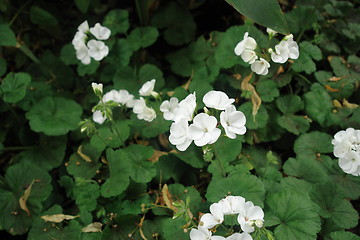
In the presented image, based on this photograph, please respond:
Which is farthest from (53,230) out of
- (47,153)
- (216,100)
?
(216,100)

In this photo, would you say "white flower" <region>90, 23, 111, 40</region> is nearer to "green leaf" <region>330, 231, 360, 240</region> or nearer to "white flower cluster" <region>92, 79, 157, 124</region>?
"white flower cluster" <region>92, 79, 157, 124</region>

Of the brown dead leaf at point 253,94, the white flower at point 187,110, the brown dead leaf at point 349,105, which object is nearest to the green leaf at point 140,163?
the white flower at point 187,110

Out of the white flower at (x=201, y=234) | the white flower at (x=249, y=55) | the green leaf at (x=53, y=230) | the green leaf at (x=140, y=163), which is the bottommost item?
the green leaf at (x=53, y=230)

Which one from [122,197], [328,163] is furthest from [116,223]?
[328,163]

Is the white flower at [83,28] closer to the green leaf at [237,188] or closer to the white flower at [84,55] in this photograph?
the white flower at [84,55]

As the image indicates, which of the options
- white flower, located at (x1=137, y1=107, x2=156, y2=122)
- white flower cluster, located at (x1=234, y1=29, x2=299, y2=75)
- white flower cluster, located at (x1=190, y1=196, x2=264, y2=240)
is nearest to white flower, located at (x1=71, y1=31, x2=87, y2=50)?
white flower, located at (x1=137, y1=107, x2=156, y2=122)

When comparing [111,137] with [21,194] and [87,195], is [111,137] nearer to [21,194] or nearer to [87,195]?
[87,195]
